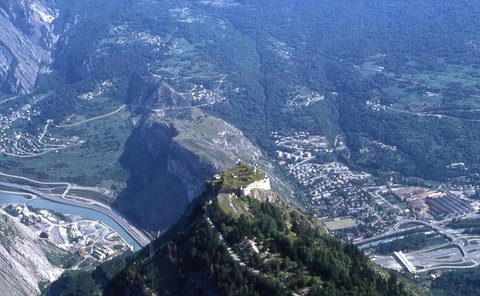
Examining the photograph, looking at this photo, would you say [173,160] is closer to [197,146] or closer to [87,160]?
[197,146]

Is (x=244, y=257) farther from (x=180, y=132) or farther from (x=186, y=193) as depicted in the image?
(x=180, y=132)

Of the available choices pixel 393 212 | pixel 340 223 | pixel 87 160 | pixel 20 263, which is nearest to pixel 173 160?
pixel 87 160

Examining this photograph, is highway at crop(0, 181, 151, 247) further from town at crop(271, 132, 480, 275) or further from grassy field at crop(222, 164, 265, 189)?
grassy field at crop(222, 164, 265, 189)

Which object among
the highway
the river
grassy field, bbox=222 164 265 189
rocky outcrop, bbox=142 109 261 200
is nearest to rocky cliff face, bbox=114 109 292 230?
rocky outcrop, bbox=142 109 261 200

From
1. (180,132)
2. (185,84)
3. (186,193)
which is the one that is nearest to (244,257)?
(186,193)

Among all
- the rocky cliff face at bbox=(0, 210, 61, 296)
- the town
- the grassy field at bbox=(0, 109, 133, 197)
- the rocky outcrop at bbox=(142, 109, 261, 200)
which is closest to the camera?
the rocky cliff face at bbox=(0, 210, 61, 296)

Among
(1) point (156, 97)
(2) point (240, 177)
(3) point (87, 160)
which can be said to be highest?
(2) point (240, 177)
